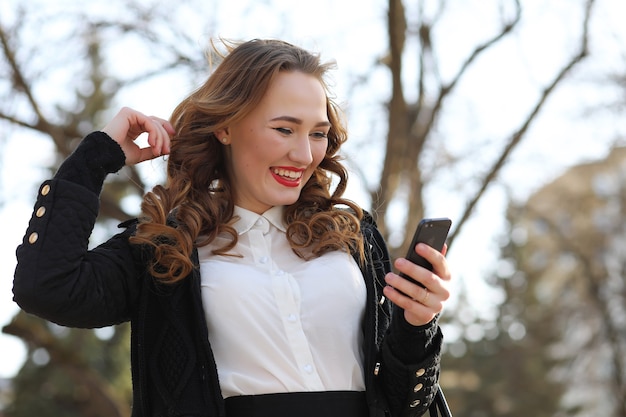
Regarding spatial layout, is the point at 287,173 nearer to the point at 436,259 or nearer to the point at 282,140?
the point at 282,140

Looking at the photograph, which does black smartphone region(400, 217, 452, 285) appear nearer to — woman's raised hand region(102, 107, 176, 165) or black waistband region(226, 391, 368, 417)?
black waistband region(226, 391, 368, 417)

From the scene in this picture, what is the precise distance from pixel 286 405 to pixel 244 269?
43cm

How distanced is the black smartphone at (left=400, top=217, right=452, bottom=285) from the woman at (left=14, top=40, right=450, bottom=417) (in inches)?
1.7

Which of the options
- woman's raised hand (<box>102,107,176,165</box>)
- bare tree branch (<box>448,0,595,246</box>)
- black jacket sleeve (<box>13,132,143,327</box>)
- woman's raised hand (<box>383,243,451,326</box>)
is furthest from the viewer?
bare tree branch (<box>448,0,595,246</box>)

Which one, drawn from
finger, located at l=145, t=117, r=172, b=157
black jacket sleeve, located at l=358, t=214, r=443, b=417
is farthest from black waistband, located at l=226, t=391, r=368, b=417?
finger, located at l=145, t=117, r=172, b=157

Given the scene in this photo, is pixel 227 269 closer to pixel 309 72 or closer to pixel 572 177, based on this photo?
pixel 309 72

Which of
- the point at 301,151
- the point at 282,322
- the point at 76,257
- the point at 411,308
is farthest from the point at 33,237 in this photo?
the point at 411,308

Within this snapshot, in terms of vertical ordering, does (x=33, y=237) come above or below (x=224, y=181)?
below

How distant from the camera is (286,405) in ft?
8.26

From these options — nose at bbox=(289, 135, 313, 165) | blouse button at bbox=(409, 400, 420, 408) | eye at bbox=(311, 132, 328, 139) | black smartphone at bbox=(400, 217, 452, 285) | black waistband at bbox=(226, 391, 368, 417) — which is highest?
eye at bbox=(311, 132, 328, 139)

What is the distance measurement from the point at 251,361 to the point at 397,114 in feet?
14.9

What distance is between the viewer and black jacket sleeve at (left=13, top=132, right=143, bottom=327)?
2436mm

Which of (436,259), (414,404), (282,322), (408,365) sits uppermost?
(436,259)

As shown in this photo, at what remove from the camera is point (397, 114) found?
6898 mm
